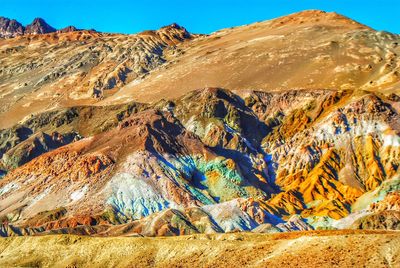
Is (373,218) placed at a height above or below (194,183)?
below

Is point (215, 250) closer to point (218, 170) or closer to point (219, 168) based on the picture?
point (218, 170)

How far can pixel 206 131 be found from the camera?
16638 cm

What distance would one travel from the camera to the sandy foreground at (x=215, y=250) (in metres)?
53.6

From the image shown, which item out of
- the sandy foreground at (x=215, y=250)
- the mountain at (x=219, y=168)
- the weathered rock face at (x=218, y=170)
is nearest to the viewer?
the sandy foreground at (x=215, y=250)

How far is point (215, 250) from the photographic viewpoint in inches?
2511

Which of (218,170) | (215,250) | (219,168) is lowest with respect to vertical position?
(215,250)

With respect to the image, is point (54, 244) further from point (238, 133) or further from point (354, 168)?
point (238, 133)

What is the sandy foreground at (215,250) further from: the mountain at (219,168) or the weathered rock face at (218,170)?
the weathered rock face at (218,170)

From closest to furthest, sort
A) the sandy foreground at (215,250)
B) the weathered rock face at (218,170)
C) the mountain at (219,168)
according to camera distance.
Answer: the sandy foreground at (215,250), the mountain at (219,168), the weathered rock face at (218,170)

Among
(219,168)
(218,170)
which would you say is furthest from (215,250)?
(219,168)

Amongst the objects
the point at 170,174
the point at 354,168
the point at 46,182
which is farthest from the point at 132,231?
the point at 354,168

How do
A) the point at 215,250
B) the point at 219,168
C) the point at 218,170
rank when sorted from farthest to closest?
1. the point at 219,168
2. the point at 218,170
3. the point at 215,250

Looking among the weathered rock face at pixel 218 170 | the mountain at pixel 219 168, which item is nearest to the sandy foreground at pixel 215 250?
the mountain at pixel 219 168

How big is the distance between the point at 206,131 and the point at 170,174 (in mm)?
30374
